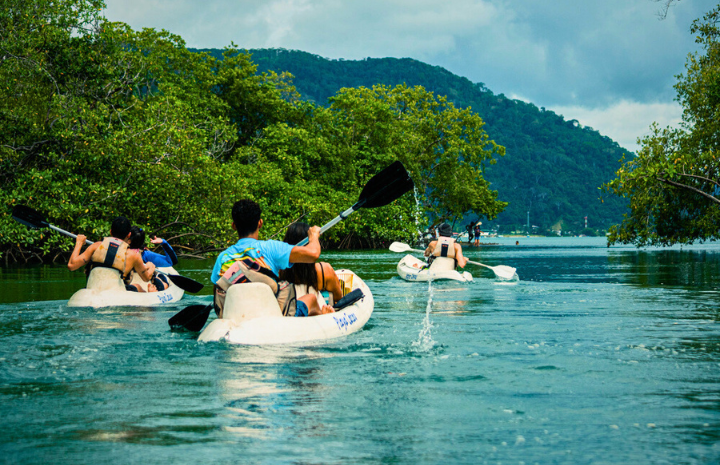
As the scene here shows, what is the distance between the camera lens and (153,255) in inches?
522

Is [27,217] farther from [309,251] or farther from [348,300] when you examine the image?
[309,251]

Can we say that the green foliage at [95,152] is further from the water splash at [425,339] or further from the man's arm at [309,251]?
the man's arm at [309,251]

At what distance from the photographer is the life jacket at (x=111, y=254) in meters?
10.5

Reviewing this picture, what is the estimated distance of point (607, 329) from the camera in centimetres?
852

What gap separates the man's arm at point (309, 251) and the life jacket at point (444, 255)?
9897 mm

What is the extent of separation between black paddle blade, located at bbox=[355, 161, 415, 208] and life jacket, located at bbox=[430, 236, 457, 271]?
7.12 metres

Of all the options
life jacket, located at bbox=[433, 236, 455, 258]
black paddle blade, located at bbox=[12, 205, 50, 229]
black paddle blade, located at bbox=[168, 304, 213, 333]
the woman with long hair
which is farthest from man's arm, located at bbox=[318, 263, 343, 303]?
life jacket, located at bbox=[433, 236, 455, 258]

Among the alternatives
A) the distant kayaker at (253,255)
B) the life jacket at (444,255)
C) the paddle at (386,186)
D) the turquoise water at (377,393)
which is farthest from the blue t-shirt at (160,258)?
the life jacket at (444,255)

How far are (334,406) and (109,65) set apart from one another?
21796 millimetres

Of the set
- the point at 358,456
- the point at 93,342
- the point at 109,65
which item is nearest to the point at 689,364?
the point at 358,456

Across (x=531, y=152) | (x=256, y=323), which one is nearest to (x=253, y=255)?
(x=256, y=323)

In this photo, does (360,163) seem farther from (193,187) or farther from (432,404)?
(432,404)

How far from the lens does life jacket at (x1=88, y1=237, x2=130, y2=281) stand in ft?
34.6

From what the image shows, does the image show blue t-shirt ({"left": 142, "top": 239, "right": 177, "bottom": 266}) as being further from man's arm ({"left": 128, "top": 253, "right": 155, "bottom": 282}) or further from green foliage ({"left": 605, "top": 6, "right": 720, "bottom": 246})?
green foliage ({"left": 605, "top": 6, "right": 720, "bottom": 246})
